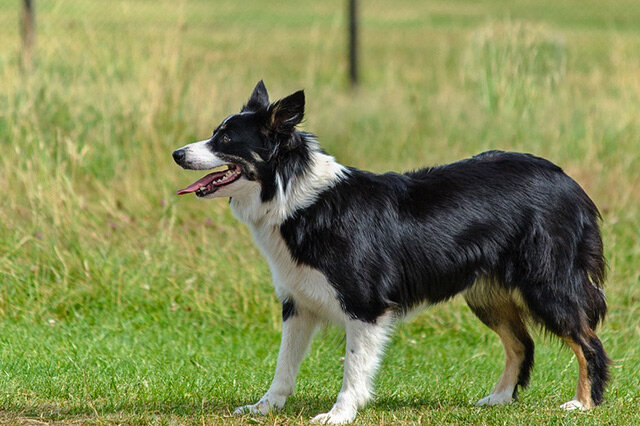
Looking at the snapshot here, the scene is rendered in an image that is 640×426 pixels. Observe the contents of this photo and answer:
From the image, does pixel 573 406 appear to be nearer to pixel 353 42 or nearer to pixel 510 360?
pixel 510 360

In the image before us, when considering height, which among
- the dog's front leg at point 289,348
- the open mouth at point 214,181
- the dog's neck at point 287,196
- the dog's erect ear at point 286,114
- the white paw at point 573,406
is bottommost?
the white paw at point 573,406

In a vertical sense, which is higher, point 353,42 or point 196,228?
point 353,42

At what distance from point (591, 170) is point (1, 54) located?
216 inches

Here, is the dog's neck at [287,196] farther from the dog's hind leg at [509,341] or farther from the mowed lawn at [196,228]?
the dog's hind leg at [509,341]

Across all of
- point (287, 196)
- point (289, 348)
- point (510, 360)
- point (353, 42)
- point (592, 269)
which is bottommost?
point (510, 360)

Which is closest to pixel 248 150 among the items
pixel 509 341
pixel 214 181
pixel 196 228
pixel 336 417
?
pixel 214 181

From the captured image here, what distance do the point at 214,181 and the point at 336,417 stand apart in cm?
119

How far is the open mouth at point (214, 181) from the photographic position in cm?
390

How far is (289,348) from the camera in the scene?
169 inches

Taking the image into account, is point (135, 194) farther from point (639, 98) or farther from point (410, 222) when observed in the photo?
point (639, 98)

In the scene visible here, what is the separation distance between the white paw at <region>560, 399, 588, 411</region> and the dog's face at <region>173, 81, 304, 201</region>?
1.76m

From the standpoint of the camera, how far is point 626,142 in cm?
864

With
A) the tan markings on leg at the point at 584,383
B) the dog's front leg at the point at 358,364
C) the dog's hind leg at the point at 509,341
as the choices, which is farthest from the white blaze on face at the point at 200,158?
the tan markings on leg at the point at 584,383

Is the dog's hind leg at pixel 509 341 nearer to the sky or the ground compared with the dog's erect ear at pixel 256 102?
nearer to the ground
